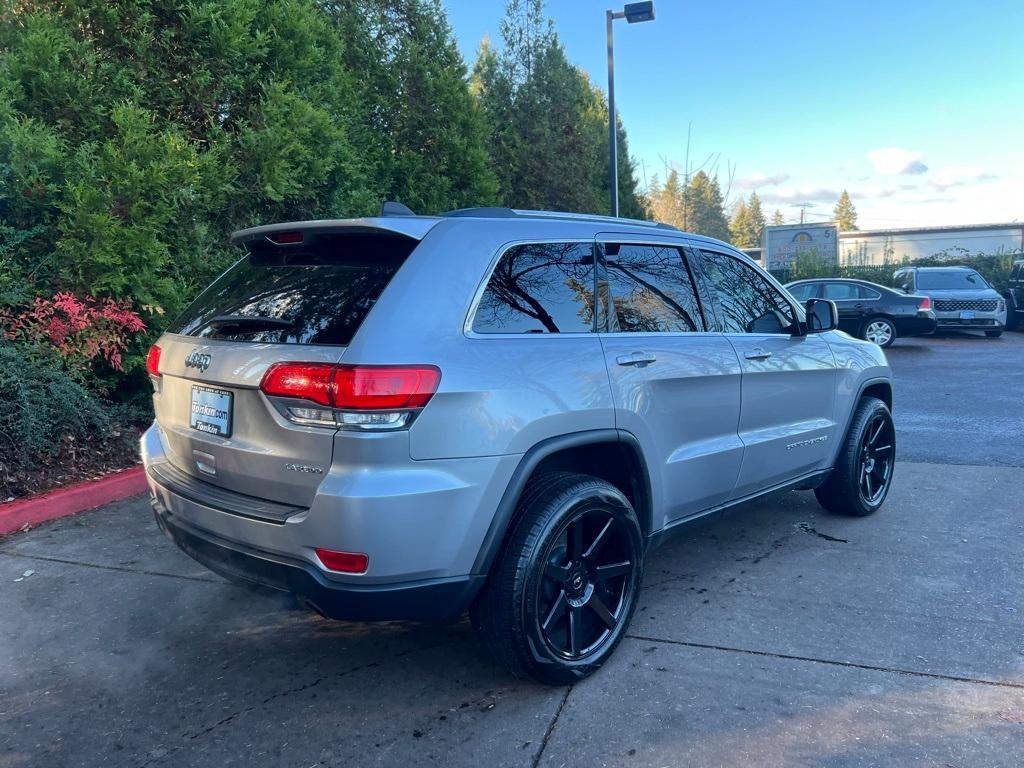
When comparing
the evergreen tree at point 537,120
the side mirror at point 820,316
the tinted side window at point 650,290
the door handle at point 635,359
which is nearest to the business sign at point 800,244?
the evergreen tree at point 537,120

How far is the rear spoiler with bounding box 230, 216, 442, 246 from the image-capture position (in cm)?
278

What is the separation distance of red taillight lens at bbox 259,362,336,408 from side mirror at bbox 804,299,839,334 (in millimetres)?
3029

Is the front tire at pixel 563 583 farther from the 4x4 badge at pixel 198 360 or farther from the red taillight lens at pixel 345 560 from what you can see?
the 4x4 badge at pixel 198 360

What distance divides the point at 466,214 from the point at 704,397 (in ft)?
4.59

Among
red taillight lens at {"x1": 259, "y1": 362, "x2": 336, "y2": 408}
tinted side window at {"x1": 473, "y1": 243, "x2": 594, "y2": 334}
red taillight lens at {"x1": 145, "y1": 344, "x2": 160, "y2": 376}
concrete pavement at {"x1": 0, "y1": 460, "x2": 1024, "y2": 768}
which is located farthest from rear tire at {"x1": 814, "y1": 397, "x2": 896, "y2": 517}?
red taillight lens at {"x1": 145, "y1": 344, "x2": 160, "y2": 376}

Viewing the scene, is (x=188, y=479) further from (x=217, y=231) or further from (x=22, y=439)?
(x=217, y=231)

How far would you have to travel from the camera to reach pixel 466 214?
3.08 metres

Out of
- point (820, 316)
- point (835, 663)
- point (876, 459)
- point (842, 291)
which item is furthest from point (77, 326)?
point (842, 291)

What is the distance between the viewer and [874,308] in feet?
53.8

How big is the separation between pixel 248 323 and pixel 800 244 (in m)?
27.8

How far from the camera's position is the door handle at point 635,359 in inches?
126

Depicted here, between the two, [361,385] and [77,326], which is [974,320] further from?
[361,385]

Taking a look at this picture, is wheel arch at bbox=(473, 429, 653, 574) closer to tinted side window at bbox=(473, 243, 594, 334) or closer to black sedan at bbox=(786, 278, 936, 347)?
tinted side window at bbox=(473, 243, 594, 334)

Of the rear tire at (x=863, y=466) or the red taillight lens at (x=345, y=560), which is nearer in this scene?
the red taillight lens at (x=345, y=560)
